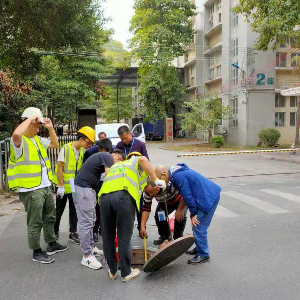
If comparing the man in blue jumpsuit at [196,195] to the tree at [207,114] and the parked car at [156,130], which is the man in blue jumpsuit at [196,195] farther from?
the parked car at [156,130]

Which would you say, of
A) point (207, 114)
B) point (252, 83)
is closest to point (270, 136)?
point (252, 83)

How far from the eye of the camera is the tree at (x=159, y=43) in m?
34.7

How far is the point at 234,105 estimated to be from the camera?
29.3m

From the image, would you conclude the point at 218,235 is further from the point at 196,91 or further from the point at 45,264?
the point at 196,91

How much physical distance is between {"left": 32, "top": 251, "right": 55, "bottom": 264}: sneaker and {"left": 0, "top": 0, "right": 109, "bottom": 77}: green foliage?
21.8 ft

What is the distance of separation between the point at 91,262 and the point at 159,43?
32476mm

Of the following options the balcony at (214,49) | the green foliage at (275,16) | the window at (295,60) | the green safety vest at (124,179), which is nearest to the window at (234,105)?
the window at (295,60)

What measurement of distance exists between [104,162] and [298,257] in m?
2.91

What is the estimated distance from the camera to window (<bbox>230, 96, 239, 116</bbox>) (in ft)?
93.8

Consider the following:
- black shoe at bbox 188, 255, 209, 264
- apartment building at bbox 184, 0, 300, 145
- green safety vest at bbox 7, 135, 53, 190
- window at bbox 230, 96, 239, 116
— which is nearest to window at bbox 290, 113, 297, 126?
apartment building at bbox 184, 0, 300, 145

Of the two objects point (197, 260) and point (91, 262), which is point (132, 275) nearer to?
point (91, 262)

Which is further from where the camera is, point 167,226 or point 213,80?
point 213,80

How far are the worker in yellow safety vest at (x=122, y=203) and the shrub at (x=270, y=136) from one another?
Result: 75.2ft

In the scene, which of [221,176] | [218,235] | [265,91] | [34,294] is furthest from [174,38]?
[34,294]
